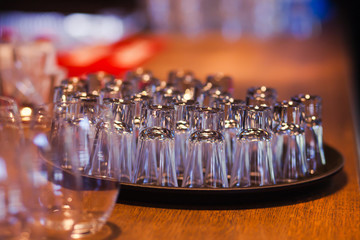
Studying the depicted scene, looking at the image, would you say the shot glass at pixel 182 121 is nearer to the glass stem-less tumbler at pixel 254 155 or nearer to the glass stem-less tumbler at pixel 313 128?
the glass stem-less tumbler at pixel 254 155

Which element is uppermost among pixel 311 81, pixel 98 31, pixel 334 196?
pixel 98 31

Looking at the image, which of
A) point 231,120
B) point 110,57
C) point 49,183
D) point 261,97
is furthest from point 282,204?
point 110,57

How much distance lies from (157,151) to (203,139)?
0.09 meters

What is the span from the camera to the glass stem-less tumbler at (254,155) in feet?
3.49

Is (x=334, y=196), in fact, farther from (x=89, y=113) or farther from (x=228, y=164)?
(x=89, y=113)

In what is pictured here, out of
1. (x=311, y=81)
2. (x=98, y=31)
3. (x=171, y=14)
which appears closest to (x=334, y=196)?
(x=311, y=81)

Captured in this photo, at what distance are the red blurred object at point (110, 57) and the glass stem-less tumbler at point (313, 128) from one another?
1.62 metres

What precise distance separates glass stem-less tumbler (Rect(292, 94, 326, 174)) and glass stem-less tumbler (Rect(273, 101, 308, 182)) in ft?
0.16

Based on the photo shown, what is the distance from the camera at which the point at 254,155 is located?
3.53 ft

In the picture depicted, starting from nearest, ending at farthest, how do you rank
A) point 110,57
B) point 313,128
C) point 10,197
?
1. point 10,197
2. point 313,128
3. point 110,57

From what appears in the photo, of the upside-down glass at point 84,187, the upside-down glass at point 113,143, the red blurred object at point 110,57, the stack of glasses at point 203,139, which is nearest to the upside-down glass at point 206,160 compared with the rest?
the stack of glasses at point 203,139

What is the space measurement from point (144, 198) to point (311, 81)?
189 centimetres

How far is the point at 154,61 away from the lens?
3264 millimetres

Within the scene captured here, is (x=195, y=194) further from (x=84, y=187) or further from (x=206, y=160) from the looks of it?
(x=84, y=187)
